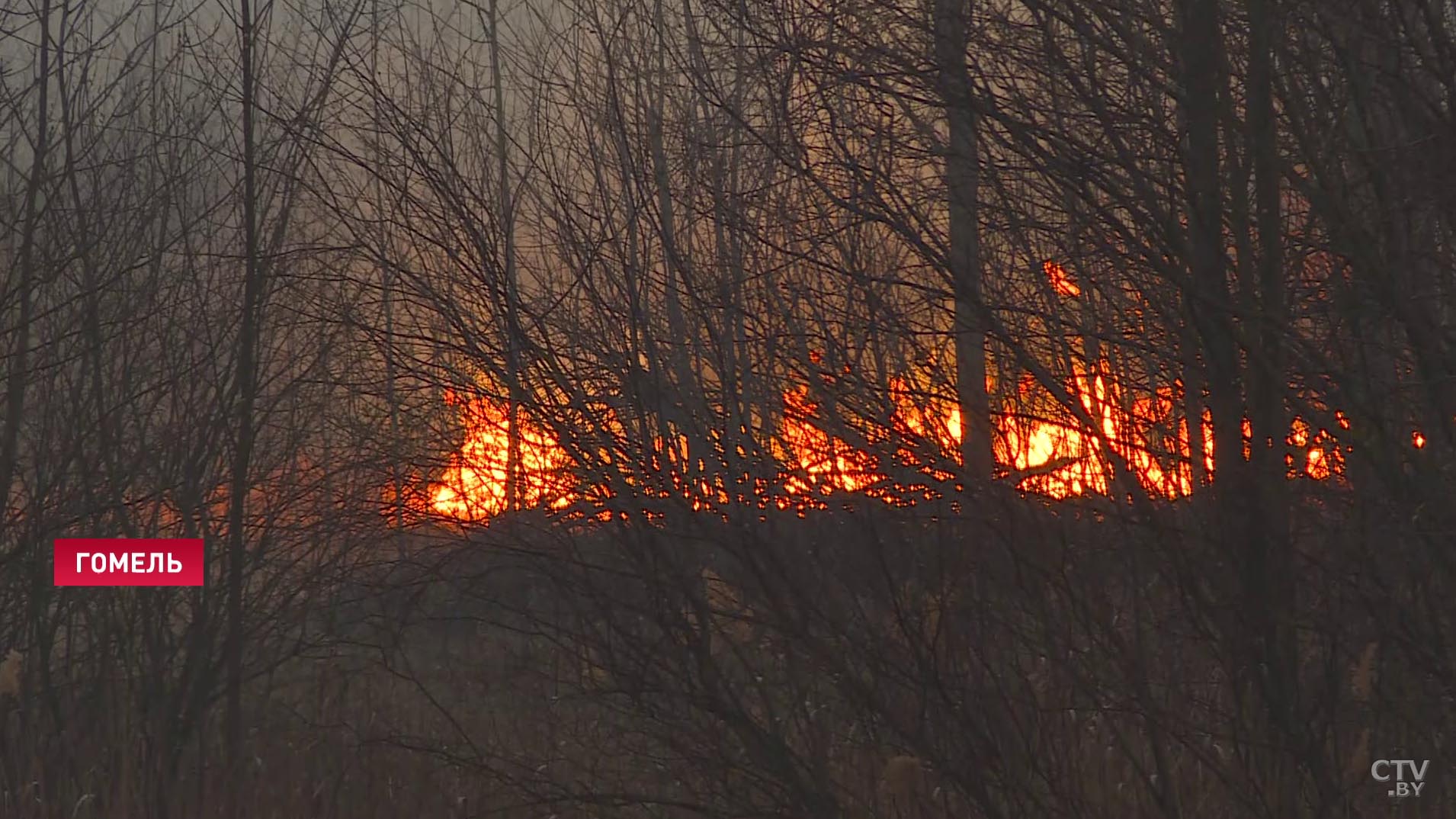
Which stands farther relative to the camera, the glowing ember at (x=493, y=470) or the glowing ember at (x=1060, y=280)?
the glowing ember at (x=493, y=470)

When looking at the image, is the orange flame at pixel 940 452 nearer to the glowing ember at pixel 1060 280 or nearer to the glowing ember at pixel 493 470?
the glowing ember at pixel 493 470

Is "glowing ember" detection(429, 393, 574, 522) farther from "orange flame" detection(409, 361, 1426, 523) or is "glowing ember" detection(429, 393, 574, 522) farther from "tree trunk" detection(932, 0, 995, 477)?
"tree trunk" detection(932, 0, 995, 477)

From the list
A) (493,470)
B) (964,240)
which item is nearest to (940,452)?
(964,240)

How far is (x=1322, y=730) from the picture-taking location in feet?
11.5

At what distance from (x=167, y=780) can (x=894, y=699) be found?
10.5 ft

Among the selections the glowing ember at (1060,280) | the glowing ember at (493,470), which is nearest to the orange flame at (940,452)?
the glowing ember at (493,470)

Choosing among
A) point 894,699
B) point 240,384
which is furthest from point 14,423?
point 894,699

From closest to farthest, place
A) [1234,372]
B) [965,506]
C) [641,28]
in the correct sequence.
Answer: [1234,372] → [965,506] → [641,28]

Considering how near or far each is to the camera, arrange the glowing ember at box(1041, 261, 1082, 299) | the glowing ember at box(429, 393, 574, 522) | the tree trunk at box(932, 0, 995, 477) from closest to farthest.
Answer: the tree trunk at box(932, 0, 995, 477) < the glowing ember at box(1041, 261, 1082, 299) < the glowing ember at box(429, 393, 574, 522)

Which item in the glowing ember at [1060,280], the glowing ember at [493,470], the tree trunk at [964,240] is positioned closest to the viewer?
the tree trunk at [964,240]

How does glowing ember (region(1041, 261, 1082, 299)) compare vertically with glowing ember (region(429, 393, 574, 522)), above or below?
above

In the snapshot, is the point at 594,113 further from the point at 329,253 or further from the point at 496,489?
the point at 329,253

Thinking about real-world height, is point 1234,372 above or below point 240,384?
below

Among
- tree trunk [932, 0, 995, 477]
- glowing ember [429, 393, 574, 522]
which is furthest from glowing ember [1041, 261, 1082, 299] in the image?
glowing ember [429, 393, 574, 522]
